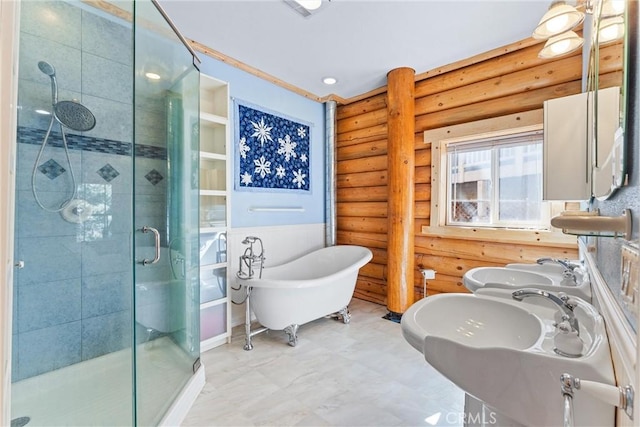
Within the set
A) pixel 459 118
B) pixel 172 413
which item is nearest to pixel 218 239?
pixel 172 413

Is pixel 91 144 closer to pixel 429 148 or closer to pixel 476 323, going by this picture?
pixel 476 323

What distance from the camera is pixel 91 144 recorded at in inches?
74.7

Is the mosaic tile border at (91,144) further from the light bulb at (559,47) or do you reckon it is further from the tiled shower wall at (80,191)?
the light bulb at (559,47)

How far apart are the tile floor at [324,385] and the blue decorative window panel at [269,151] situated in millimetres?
1579

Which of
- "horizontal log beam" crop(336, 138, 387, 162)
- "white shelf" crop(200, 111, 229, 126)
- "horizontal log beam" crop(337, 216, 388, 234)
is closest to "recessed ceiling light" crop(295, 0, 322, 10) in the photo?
"white shelf" crop(200, 111, 229, 126)

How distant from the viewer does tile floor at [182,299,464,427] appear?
1.61 metres

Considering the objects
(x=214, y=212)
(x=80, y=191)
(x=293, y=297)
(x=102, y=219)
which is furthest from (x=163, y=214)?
(x=293, y=297)

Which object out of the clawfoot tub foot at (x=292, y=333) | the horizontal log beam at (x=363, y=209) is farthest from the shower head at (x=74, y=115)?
the horizontal log beam at (x=363, y=209)

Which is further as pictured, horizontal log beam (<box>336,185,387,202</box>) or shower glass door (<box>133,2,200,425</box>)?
horizontal log beam (<box>336,185,387,202</box>)

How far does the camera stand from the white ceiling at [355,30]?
2008 mm

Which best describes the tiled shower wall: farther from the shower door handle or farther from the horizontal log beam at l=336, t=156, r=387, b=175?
the horizontal log beam at l=336, t=156, r=387, b=175

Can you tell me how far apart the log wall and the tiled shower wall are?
2.39m

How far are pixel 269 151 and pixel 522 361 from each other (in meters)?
2.87

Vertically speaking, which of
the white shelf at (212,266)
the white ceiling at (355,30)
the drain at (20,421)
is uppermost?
the white ceiling at (355,30)
